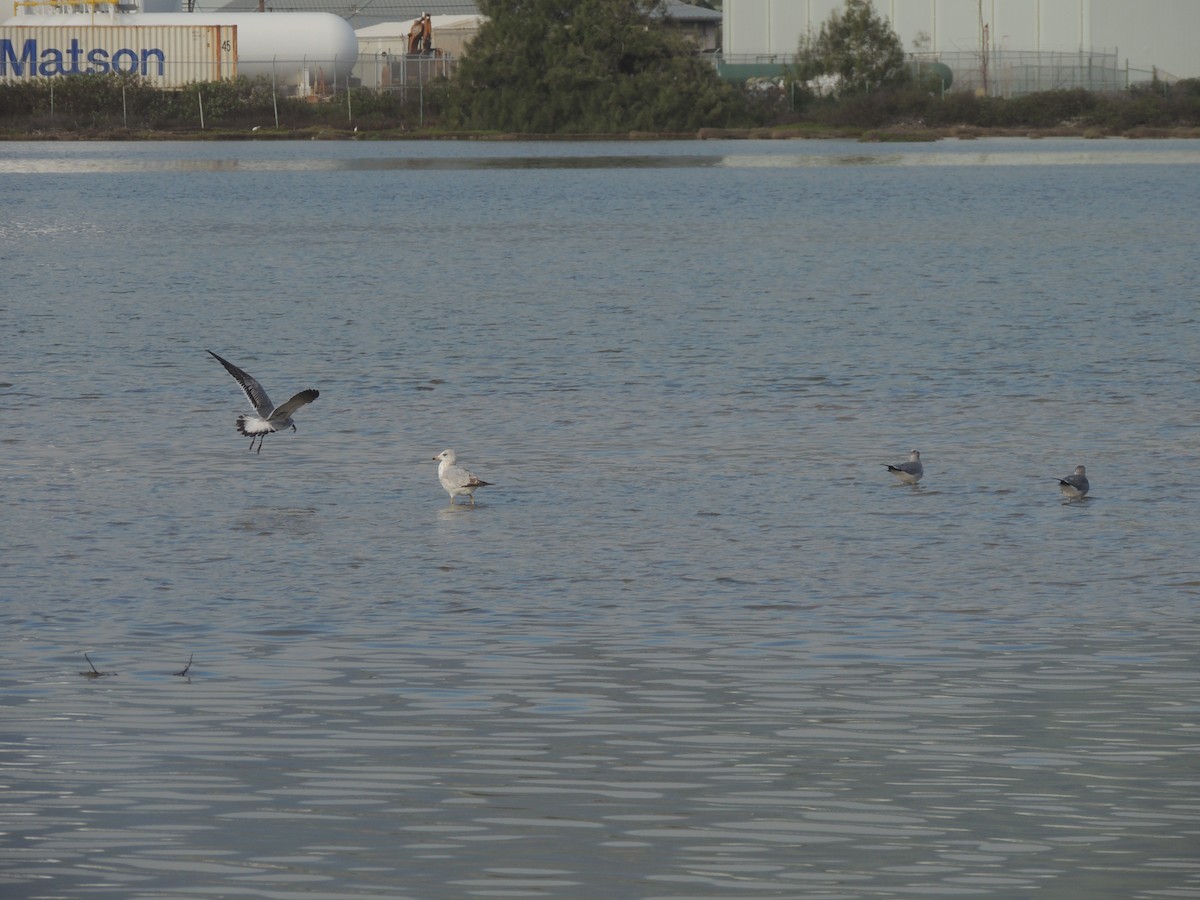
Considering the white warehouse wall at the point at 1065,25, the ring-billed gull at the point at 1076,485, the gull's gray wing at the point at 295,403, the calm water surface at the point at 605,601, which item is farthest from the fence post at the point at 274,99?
the ring-billed gull at the point at 1076,485

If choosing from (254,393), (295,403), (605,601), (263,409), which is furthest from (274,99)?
(605,601)

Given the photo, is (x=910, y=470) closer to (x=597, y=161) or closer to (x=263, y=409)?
(x=263, y=409)

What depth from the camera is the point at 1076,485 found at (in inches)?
501

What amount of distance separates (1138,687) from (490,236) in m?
31.9

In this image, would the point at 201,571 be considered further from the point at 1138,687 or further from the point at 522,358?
the point at 522,358

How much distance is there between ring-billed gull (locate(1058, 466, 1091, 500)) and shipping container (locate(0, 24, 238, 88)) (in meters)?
94.6

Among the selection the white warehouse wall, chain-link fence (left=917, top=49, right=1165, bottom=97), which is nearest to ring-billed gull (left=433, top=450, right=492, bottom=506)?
chain-link fence (left=917, top=49, right=1165, bottom=97)

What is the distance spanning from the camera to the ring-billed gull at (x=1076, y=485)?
41.8ft

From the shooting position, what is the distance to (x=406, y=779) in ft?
23.9

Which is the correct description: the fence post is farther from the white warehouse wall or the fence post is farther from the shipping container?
the white warehouse wall

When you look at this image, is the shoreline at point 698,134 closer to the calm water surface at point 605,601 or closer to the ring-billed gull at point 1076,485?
the calm water surface at point 605,601

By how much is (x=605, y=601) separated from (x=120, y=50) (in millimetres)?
98548

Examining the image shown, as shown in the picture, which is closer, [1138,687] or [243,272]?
[1138,687]

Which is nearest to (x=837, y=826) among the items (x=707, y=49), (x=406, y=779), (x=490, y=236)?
(x=406, y=779)
